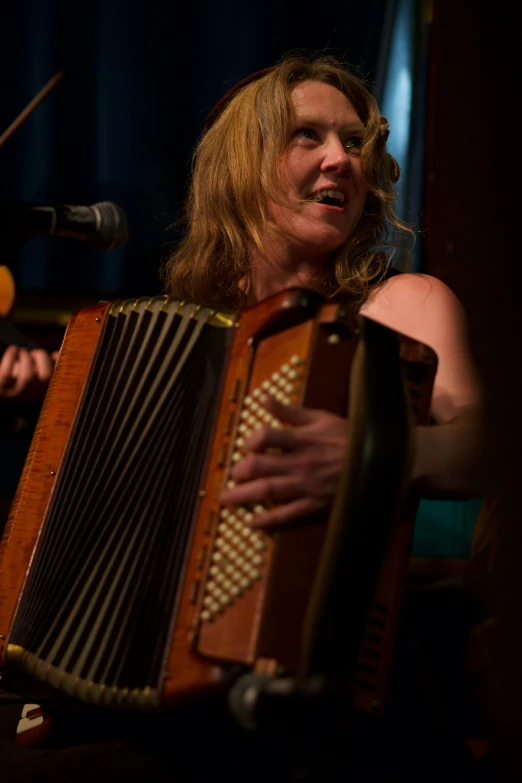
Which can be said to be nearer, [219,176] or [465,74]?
[465,74]

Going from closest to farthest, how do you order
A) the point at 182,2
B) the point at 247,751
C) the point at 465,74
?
the point at 465,74
the point at 247,751
the point at 182,2

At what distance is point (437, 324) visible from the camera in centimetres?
117

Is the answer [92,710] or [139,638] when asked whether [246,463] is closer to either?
[139,638]

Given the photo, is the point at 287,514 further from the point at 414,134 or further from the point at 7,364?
the point at 414,134

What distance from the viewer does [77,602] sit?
102cm

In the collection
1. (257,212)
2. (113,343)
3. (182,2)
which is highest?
(182,2)

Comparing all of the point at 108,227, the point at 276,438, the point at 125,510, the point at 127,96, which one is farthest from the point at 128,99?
the point at 276,438

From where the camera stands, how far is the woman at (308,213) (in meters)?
1.20

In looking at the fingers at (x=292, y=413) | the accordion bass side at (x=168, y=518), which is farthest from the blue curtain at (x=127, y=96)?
the fingers at (x=292, y=413)

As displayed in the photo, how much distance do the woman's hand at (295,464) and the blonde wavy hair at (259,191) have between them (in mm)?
494

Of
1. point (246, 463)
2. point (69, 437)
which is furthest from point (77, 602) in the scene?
point (246, 463)

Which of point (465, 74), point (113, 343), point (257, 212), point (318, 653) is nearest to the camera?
point (465, 74)

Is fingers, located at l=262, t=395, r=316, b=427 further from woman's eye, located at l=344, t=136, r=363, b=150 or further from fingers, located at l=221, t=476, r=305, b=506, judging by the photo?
woman's eye, located at l=344, t=136, r=363, b=150

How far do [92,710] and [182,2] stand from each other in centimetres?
167
